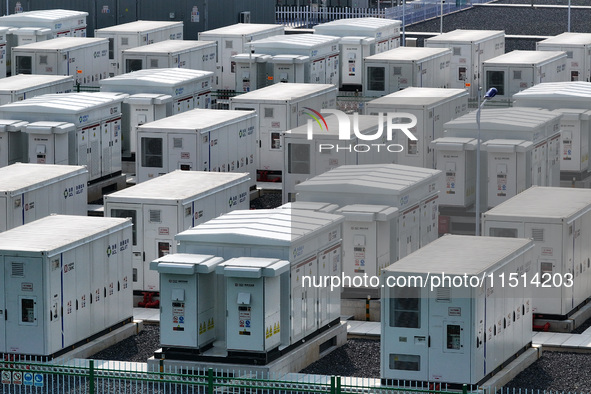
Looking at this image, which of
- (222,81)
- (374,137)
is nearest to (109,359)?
(374,137)

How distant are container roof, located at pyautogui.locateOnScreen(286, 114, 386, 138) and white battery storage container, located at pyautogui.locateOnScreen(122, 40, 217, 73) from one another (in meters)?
12.8

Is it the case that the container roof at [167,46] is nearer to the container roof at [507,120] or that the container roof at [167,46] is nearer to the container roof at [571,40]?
the container roof at [571,40]

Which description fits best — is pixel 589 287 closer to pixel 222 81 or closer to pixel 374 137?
pixel 374 137

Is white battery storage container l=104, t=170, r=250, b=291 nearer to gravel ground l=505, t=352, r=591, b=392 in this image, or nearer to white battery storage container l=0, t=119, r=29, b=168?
white battery storage container l=0, t=119, r=29, b=168

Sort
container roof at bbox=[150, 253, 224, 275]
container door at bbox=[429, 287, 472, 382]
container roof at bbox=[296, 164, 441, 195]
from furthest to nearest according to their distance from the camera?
container roof at bbox=[296, 164, 441, 195] → container roof at bbox=[150, 253, 224, 275] → container door at bbox=[429, 287, 472, 382]

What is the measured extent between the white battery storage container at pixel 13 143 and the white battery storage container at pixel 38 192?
12.2 ft

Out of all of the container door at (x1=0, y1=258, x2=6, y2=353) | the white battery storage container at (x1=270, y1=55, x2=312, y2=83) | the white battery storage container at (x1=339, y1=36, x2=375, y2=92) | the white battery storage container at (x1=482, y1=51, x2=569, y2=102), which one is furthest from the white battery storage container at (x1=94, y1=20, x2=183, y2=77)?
the container door at (x1=0, y1=258, x2=6, y2=353)

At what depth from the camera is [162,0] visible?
68.1m

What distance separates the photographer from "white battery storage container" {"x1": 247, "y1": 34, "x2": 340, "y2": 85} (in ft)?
179

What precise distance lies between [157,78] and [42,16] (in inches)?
629

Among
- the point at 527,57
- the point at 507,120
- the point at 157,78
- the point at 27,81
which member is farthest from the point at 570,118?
the point at 27,81

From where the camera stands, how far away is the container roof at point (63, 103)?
41938 mm

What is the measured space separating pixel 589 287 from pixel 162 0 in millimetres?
38451

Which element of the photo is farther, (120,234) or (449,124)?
(449,124)
